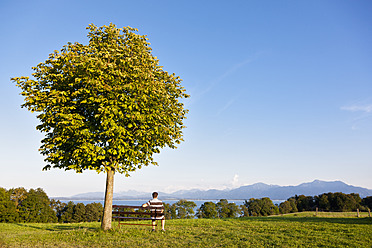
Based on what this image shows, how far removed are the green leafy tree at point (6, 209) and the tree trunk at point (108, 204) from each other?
53.2 m

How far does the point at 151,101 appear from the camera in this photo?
1734 cm

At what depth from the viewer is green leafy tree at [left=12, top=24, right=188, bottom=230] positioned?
15664 millimetres

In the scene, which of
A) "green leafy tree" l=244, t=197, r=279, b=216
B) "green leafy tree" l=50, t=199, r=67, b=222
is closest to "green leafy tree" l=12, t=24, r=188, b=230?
"green leafy tree" l=50, t=199, r=67, b=222

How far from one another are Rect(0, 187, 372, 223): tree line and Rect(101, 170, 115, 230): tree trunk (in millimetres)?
53212

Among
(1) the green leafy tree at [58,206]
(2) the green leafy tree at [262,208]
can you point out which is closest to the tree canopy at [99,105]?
(1) the green leafy tree at [58,206]

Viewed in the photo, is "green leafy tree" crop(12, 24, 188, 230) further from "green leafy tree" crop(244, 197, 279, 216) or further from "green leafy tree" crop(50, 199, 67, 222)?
"green leafy tree" crop(244, 197, 279, 216)

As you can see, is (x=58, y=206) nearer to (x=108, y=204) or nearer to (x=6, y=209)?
(x=6, y=209)

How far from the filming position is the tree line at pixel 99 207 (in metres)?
64.2

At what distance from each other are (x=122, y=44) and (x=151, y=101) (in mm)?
5132

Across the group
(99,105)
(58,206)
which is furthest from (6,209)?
(99,105)

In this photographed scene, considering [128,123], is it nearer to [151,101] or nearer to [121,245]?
[151,101]

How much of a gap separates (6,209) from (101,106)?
192 ft

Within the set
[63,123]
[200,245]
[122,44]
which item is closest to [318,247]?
[200,245]

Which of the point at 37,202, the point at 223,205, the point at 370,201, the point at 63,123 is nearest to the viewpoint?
the point at 63,123
